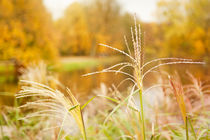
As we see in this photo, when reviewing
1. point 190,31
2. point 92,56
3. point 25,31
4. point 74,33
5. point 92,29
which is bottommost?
point 25,31

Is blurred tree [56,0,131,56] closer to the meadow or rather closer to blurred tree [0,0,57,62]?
the meadow

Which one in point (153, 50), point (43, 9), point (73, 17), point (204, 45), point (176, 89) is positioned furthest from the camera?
point (73, 17)

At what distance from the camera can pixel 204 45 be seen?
18250 millimetres

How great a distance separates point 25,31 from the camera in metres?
14.8

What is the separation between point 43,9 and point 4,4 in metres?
3.81

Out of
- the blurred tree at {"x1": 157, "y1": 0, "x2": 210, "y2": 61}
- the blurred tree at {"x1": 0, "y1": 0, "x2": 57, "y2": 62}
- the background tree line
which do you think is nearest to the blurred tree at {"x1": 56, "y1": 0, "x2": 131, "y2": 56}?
the background tree line

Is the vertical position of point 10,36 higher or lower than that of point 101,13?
lower

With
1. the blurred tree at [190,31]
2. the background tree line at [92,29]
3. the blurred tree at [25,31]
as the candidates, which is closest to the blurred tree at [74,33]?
the background tree line at [92,29]

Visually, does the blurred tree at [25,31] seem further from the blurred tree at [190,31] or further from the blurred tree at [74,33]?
the blurred tree at [74,33]

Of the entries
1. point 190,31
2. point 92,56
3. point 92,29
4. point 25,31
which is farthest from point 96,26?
point 25,31

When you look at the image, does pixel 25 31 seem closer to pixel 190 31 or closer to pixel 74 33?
pixel 190 31

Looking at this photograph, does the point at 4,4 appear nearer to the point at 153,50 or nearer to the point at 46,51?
the point at 46,51

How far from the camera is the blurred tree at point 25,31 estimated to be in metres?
13.0

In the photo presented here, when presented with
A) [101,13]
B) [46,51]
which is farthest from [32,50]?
[101,13]
